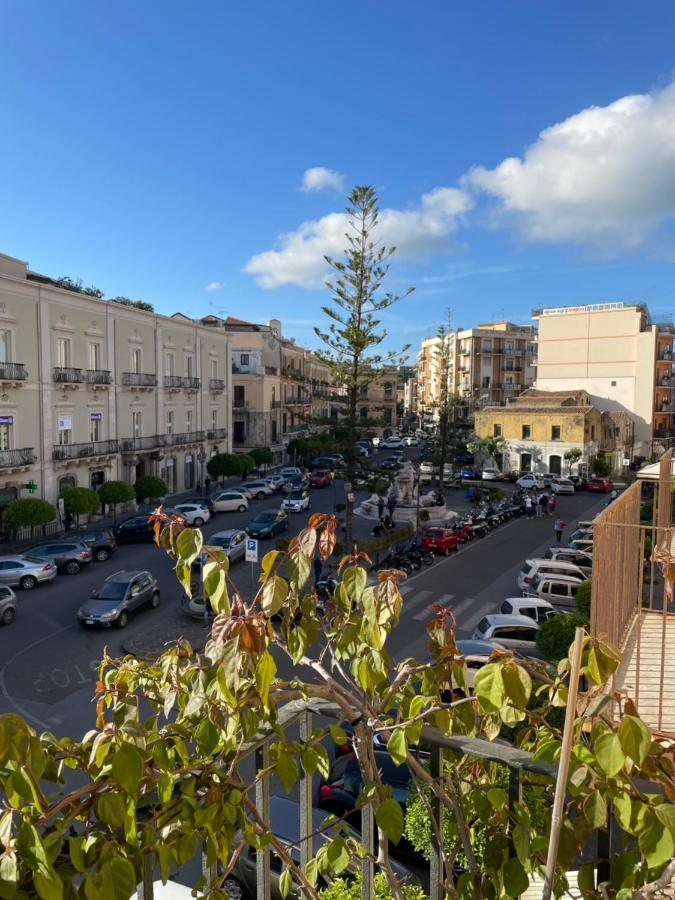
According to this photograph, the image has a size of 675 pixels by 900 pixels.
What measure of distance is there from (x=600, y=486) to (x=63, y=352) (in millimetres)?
30832

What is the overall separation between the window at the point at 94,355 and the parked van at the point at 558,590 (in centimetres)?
2030

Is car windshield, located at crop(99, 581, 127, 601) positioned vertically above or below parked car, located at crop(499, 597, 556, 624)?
above

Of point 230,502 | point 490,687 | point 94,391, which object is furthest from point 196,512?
point 490,687

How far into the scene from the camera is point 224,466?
36219mm

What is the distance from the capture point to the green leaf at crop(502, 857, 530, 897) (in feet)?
6.08

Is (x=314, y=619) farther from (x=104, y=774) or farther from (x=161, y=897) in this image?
(x=161, y=897)

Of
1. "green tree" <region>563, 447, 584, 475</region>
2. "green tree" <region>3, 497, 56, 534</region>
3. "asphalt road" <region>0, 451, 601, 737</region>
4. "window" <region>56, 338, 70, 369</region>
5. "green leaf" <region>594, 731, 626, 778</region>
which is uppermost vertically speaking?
"window" <region>56, 338, 70, 369</region>

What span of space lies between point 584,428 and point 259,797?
44.2 metres

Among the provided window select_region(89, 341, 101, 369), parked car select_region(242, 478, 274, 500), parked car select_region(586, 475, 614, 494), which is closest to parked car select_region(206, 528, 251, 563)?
window select_region(89, 341, 101, 369)

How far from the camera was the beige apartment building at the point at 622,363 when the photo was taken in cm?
4866

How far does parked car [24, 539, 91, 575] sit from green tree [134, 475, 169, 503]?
864 centimetres

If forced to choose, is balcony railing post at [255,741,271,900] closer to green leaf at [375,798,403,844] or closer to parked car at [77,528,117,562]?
green leaf at [375,798,403,844]

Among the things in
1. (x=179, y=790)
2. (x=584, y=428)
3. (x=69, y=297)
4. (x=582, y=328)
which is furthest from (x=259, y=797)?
(x=582, y=328)

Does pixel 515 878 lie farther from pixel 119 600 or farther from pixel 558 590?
pixel 558 590
